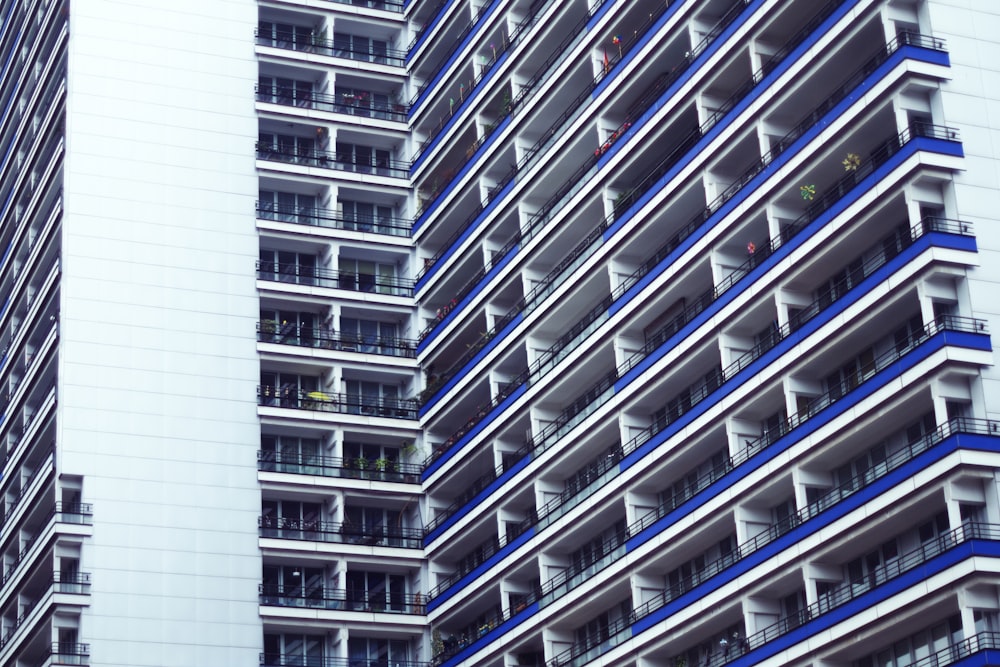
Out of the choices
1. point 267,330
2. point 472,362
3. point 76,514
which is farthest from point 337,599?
point 267,330

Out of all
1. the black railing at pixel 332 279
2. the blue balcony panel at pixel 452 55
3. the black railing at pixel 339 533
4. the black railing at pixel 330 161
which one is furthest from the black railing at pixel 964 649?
the black railing at pixel 330 161

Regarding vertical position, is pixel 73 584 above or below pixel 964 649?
above

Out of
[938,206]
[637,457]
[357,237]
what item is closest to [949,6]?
[938,206]

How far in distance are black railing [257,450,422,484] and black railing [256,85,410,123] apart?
19559 millimetres

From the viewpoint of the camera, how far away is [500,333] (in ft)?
278

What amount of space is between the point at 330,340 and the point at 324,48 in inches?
676

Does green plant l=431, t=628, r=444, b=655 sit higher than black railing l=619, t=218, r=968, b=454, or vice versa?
black railing l=619, t=218, r=968, b=454

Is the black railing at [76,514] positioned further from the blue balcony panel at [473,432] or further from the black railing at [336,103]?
the black railing at [336,103]

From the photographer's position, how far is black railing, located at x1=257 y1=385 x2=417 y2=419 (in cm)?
8769

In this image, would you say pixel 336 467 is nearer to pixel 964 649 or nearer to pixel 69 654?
A: pixel 69 654

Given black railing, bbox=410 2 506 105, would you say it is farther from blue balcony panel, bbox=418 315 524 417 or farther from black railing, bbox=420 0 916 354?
blue balcony panel, bbox=418 315 524 417

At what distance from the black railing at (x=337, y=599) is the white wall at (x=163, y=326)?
148cm

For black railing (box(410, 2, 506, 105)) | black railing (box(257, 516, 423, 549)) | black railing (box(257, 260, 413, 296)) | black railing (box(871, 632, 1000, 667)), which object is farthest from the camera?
black railing (box(410, 2, 506, 105))

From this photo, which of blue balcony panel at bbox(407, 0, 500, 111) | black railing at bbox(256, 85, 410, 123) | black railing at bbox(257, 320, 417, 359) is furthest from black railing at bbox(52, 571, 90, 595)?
blue balcony panel at bbox(407, 0, 500, 111)
